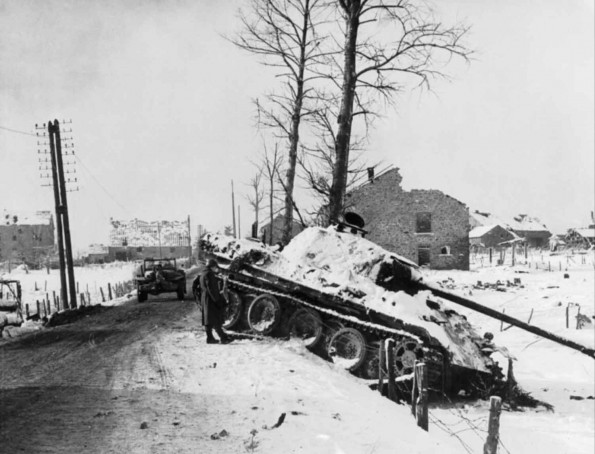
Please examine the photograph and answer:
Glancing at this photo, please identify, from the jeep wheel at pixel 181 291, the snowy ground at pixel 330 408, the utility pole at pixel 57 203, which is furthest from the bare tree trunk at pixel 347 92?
the utility pole at pixel 57 203

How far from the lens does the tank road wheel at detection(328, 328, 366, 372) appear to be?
327 inches

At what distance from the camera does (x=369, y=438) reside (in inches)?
194

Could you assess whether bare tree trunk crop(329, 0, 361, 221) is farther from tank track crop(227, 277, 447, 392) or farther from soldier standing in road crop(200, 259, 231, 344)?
soldier standing in road crop(200, 259, 231, 344)

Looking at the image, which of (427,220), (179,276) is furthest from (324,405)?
(427,220)

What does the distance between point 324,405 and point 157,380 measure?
2.52 metres

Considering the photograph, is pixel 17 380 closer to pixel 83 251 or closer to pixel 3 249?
pixel 3 249

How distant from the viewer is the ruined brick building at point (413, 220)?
116 ft

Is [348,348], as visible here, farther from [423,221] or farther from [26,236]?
[26,236]

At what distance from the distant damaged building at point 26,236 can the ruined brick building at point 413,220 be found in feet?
130

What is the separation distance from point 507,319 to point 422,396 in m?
4.10

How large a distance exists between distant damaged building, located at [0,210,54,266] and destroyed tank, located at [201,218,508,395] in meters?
51.9

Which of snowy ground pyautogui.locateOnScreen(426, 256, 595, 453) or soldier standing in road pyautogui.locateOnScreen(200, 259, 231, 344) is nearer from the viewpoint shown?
snowy ground pyautogui.locateOnScreen(426, 256, 595, 453)

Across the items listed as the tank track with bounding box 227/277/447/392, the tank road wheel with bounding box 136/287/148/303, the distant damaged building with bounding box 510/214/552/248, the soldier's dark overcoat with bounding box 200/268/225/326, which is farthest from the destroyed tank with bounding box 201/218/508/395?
the distant damaged building with bounding box 510/214/552/248

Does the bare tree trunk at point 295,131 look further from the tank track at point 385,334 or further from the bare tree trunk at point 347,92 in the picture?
the tank track at point 385,334
